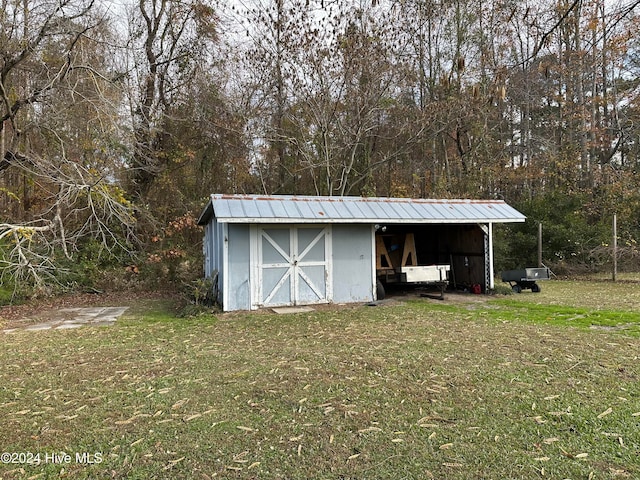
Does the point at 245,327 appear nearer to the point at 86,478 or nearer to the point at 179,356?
the point at 179,356

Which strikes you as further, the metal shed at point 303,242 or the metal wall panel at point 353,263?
the metal wall panel at point 353,263

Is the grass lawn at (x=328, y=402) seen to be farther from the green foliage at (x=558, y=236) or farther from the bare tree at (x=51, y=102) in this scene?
the green foliage at (x=558, y=236)

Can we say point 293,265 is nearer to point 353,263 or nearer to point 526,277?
point 353,263

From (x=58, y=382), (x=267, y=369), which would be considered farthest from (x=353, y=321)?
(x=58, y=382)

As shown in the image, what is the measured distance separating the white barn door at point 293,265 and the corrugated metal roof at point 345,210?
45 centimetres

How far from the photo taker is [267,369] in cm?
463

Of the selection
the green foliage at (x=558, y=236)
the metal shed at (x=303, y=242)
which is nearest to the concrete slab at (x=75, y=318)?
the metal shed at (x=303, y=242)

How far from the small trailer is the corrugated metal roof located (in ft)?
4.33

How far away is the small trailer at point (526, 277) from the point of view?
35.1 feet

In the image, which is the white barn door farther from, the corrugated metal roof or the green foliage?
the green foliage

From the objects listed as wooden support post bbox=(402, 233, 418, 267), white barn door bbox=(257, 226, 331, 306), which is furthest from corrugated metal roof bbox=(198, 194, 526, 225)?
wooden support post bbox=(402, 233, 418, 267)

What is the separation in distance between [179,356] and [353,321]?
311 cm

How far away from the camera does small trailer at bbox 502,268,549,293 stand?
10711 millimetres

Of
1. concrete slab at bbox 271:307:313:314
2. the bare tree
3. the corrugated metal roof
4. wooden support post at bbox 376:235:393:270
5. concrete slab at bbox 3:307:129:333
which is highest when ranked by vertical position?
the bare tree
